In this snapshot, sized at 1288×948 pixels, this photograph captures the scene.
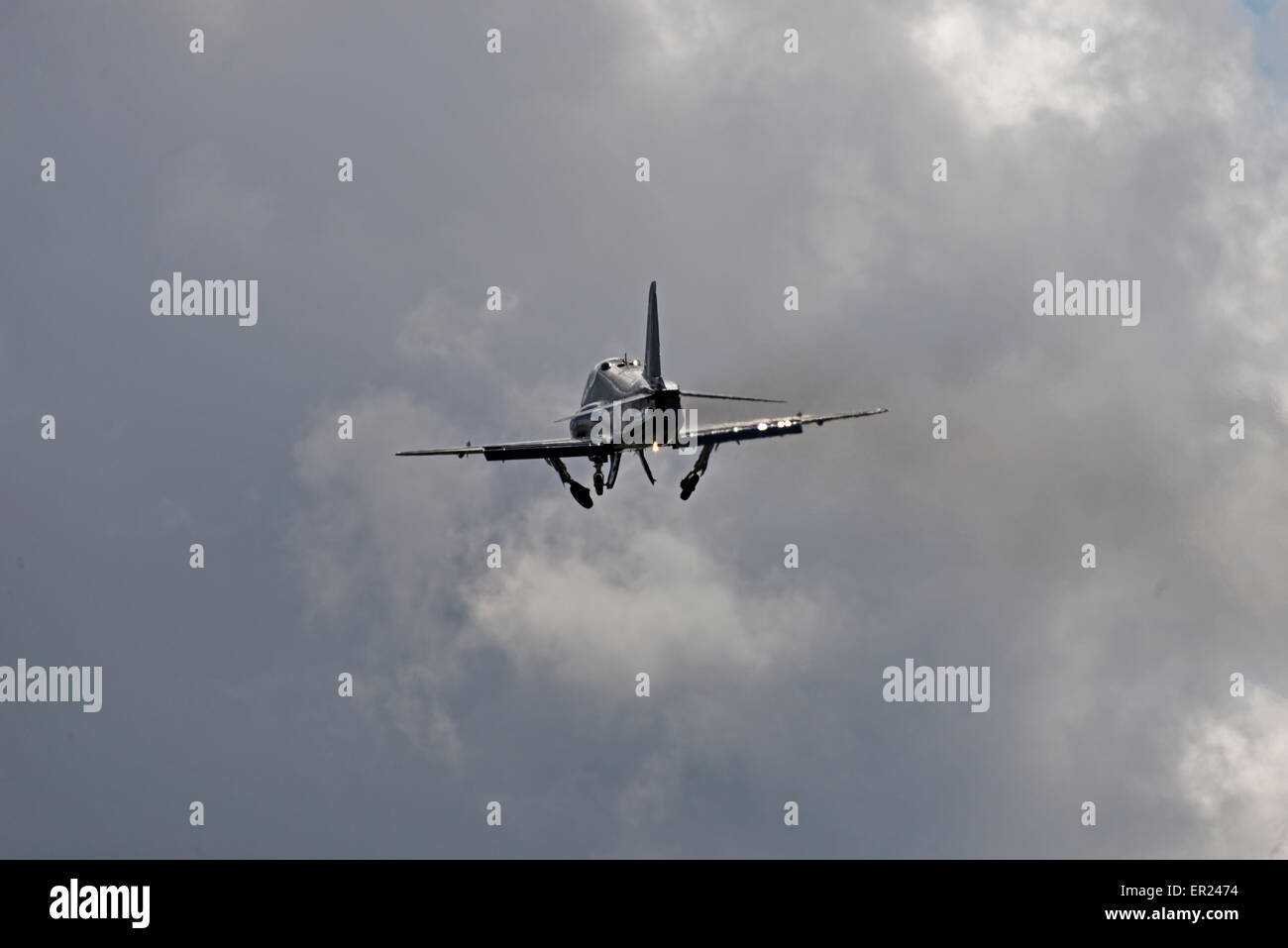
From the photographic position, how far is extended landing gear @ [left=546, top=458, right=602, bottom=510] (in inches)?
5158

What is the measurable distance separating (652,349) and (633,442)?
26.2 feet

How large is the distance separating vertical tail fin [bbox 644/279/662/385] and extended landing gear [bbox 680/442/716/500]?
20.5ft

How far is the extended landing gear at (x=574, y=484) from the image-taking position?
430 ft

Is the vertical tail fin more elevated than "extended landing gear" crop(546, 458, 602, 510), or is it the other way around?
the vertical tail fin

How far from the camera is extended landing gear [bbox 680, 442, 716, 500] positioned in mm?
127875

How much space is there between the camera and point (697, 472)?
424 ft

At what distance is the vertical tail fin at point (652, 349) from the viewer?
416 feet

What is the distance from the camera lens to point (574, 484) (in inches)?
5221

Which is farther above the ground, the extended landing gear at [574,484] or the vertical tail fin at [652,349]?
the vertical tail fin at [652,349]
